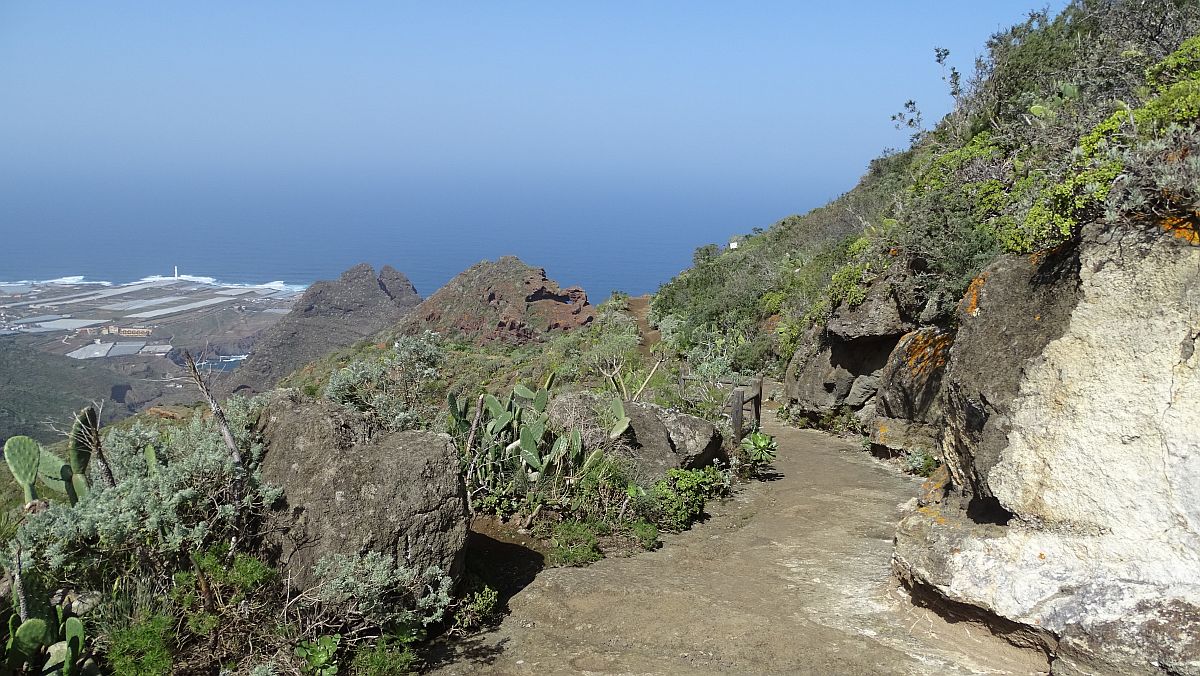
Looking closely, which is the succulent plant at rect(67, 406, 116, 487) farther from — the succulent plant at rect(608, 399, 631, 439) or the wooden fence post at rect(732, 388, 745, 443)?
the wooden fence post at rect(732, 388, 745, 443)

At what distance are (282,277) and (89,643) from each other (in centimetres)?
14266

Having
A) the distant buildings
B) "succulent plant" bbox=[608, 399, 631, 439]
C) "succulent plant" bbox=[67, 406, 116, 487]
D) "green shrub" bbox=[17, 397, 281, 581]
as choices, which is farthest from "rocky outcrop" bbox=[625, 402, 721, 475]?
the distant buildings

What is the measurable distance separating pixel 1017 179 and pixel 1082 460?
700 cm

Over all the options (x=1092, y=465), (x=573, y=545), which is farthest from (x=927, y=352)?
(x=1092, y=465)

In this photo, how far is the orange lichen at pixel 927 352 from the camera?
1120 cm

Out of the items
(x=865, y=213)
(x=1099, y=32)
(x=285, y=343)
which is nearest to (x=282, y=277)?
(x=285, y=343)

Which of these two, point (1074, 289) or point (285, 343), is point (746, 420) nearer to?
point (1074, 289)

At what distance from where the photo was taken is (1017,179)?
10867 millimetres

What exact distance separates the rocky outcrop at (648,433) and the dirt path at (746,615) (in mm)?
968

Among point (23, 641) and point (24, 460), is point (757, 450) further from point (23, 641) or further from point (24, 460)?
point (23, 641)

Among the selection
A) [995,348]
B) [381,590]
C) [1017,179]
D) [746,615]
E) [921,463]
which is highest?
[1017,179]

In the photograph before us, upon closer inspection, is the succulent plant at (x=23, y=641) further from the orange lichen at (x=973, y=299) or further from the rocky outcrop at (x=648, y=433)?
the orange lichen at (x=973, y=299)

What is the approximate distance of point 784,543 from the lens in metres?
8.30

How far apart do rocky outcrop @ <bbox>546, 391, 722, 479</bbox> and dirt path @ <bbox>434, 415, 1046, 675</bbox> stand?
968 mm
